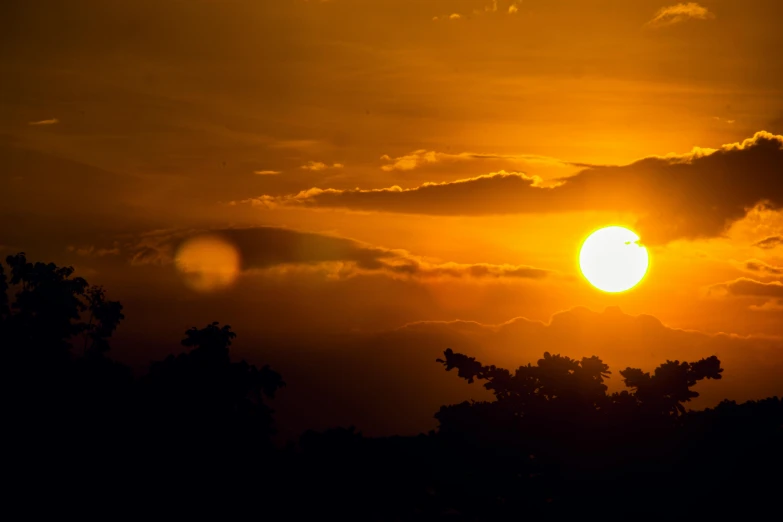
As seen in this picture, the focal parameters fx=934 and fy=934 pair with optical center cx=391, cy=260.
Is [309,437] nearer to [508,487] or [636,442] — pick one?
[508,487]

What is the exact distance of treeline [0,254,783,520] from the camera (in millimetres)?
24938

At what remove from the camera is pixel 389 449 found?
27.4 m

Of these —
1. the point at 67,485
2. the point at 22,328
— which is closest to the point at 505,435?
the point at 67,485

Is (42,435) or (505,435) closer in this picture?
(42,435)

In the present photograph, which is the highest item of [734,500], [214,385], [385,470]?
[214,385]

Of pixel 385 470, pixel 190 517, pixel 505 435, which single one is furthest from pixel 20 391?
pixel 505 435

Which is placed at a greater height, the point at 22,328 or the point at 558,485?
the point at 22,328

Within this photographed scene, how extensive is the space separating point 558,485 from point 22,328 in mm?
26846

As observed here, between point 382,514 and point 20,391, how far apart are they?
14.3 m

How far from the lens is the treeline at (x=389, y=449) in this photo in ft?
81.8

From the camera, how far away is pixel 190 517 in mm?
23875

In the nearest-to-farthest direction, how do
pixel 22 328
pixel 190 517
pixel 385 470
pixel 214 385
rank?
pixel 190 517, pixel 385 470, pixel 214 385, pixel 22 328

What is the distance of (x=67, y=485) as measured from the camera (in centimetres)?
2531

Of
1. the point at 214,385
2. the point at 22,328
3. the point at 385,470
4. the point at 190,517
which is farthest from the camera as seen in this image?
the point at 22,328
